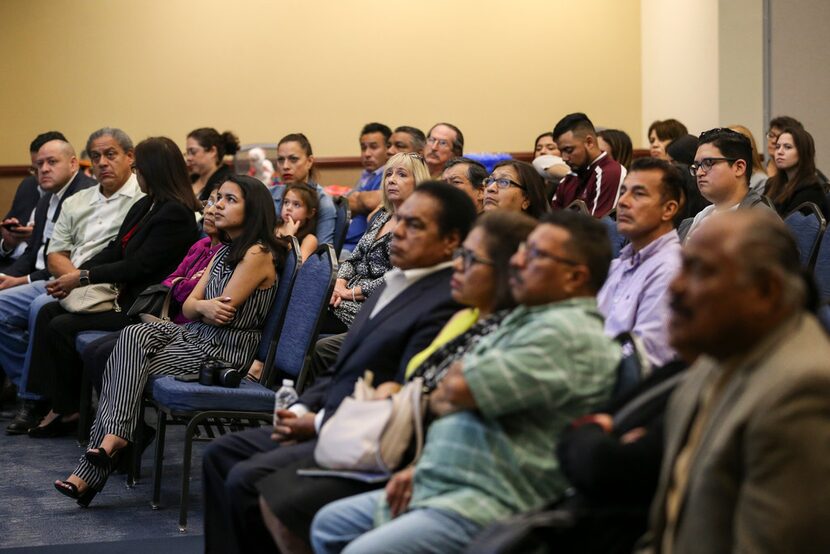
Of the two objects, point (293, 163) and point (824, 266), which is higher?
point (293, 163)

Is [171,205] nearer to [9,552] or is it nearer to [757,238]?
[9,552]

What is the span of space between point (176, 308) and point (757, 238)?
386cm

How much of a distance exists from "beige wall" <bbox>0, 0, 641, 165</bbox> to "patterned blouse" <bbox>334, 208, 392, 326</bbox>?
14.9 ft

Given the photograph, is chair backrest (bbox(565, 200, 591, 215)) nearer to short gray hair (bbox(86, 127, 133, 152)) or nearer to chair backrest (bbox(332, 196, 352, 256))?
chair backrest (bbox(332, 196, 352, 256))

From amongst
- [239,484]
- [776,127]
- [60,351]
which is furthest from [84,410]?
[776,127]

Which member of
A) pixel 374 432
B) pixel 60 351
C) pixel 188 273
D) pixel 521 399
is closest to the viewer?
pixel 521 399

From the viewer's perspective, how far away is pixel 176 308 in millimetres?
5277

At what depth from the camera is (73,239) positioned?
616 cm

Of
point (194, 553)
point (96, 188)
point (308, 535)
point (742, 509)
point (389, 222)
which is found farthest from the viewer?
point (96, 188)

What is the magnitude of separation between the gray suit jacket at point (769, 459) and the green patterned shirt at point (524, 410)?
541 mm

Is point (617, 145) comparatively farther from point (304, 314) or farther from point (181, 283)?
point (304, 314)

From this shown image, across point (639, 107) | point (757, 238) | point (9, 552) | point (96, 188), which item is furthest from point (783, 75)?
point (757, 238)

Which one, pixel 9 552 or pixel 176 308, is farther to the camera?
pixel 176 308

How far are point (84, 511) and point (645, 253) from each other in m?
2.29
